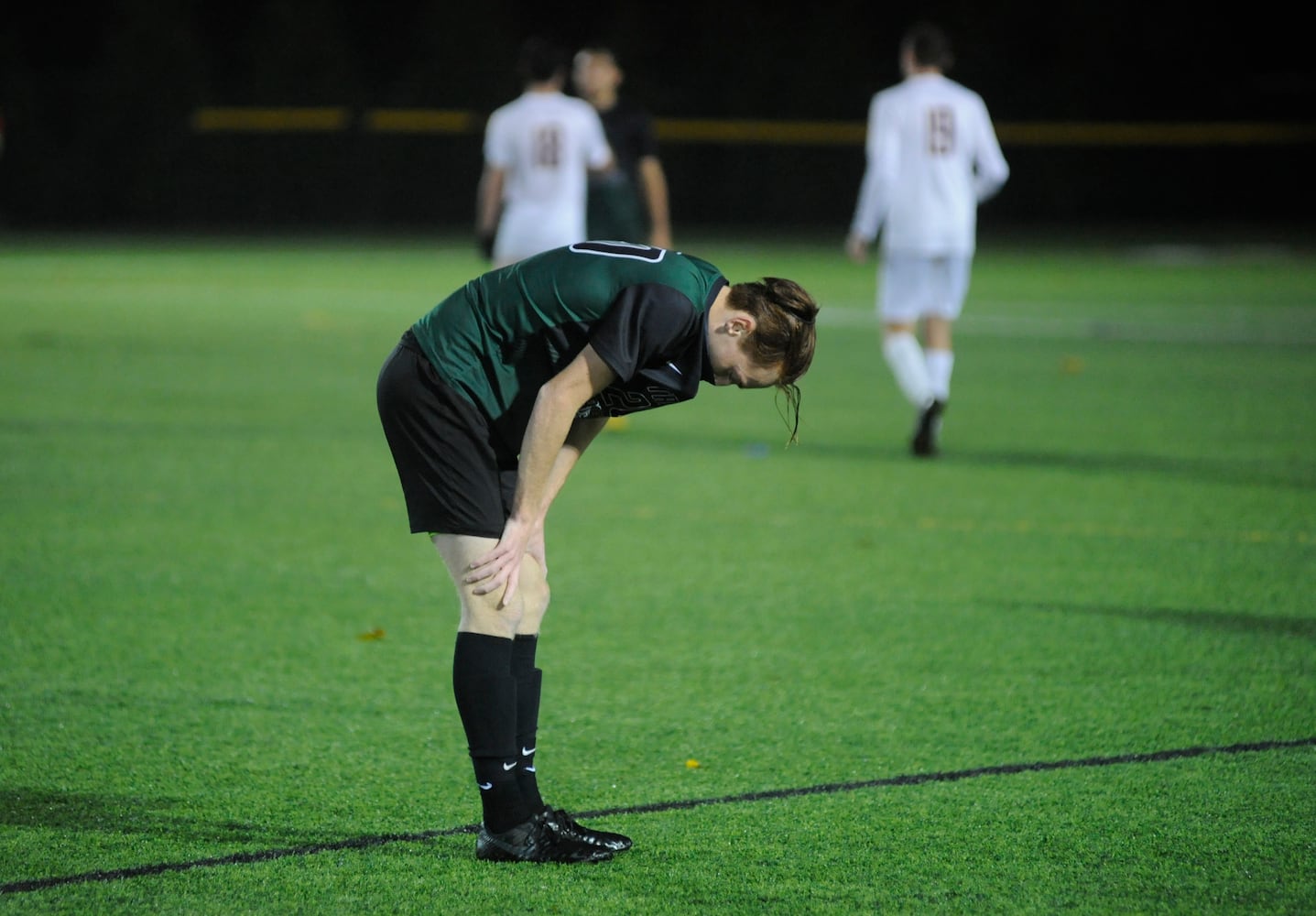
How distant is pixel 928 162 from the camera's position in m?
10.3

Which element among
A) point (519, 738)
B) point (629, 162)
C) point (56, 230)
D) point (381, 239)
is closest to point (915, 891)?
point (519, 738)

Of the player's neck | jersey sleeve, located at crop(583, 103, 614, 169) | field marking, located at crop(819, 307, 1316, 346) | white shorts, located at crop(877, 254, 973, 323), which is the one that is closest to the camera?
white shorts, located at crop(877, 254, 973, 323)

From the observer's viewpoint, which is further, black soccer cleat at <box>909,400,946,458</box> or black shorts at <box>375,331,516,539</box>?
black soccer cleat at <box>909,400,946,458</box>

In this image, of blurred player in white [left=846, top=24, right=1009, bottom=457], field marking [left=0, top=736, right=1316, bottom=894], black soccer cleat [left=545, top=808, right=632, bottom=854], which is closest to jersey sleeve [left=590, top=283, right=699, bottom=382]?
black soccer cleat [left=545, top=808, right=632, bottom=854]

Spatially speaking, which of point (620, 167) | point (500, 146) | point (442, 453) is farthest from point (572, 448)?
point (620, 167)

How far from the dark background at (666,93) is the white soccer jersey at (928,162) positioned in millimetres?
25844

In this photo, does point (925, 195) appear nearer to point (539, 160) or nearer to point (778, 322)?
point (539, 160)

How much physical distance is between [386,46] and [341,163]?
2.94 metres

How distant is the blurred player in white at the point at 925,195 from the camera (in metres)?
10.2

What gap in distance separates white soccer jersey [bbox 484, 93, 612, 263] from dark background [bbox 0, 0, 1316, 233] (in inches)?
992

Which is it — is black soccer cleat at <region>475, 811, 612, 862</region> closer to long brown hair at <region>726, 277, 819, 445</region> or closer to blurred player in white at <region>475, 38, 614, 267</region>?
long brown hair at <region>726, 277, 819, 445</region>

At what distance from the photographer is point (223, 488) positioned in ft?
28.6

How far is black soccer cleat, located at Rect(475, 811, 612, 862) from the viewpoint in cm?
395

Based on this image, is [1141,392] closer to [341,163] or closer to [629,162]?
[629,162]
